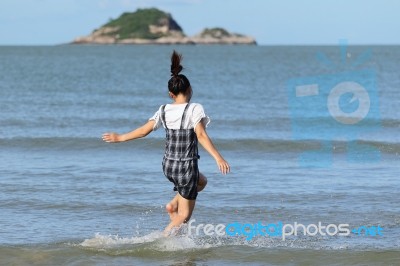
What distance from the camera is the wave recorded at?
632 inches

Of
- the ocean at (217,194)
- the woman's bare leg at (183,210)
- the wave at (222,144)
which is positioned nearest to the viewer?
the woman's bare leg at (183,210)

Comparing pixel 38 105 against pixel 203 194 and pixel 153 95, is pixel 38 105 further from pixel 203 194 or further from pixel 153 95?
pixel 203 194

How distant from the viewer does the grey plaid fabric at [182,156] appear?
7.71m

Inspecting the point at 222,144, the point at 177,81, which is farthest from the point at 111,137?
the point at 222,144

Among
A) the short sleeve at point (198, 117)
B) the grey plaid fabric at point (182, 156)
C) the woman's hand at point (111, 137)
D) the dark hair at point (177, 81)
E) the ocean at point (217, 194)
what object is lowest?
the ocean at point (217, 194)

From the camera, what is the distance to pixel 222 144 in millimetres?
16875

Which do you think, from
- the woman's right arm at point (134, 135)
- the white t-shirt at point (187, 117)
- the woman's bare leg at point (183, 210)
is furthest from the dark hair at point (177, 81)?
the woman's bare leg at point (183, 210)

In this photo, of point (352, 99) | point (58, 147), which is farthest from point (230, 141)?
point (352, 99)

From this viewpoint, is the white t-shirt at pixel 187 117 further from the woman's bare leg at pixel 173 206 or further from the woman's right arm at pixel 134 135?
the woman's bare leg at pixel 173 206

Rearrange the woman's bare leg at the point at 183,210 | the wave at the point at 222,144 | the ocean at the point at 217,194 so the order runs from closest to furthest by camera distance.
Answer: the woman's bare leg at the point at 183,210, the ocean at the point at 217,194, the wave at the point at 222,144

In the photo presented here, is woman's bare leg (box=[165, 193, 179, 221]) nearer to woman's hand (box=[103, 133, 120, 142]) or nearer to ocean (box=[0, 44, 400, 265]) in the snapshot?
ocean (box=[0, 44, 400, 265])

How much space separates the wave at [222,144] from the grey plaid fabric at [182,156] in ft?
26.3

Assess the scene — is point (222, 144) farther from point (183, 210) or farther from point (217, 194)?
point (183, 210)

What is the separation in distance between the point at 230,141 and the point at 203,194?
602 cm
